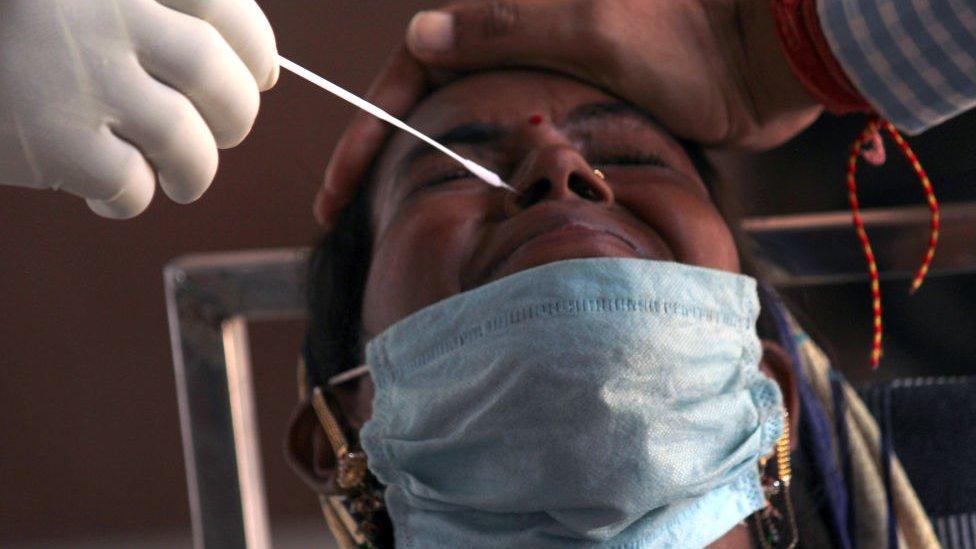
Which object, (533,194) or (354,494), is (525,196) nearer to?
(533,194)

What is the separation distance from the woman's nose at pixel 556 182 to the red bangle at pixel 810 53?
13.0 inches

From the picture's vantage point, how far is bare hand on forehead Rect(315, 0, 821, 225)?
4.25 feet

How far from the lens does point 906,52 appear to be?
1.29 meters

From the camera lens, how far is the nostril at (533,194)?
3.85ft

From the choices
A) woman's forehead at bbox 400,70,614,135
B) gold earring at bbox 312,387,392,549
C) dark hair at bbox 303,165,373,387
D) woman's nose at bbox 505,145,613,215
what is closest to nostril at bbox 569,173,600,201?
woman's nose at bbox 505,145,613,215

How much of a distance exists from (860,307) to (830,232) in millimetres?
383

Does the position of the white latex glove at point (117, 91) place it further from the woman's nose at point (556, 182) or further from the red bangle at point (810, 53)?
the red bangle at point (810, 53)

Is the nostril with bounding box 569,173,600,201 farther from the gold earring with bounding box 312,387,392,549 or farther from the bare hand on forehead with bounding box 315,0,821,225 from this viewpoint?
the gold earring with bounding box 312,387,392,549

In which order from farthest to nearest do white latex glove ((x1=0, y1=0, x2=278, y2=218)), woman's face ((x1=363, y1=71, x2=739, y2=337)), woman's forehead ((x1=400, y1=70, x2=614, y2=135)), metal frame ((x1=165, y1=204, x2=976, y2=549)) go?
metal frame ((x1=165, y1=204, x2=976, y2=549))
woman's forehead ((x1=400, y1=70, x2=614, y2=135))
woman's face ((x1=363, y1=71, x2=739, y2=337))
white latex glove ((x1=0, y1=0, x2=278, y2=218))

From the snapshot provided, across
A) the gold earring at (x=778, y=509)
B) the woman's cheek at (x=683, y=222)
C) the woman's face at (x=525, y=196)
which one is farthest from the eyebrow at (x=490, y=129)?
the gold earring at (x=778, y=509)

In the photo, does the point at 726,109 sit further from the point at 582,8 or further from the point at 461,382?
the point at 461,382

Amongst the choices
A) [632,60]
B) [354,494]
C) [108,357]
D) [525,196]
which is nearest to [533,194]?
[525,196]

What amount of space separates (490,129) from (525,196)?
0.11 meters

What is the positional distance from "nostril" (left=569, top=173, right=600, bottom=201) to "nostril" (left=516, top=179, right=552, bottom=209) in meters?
0.03
